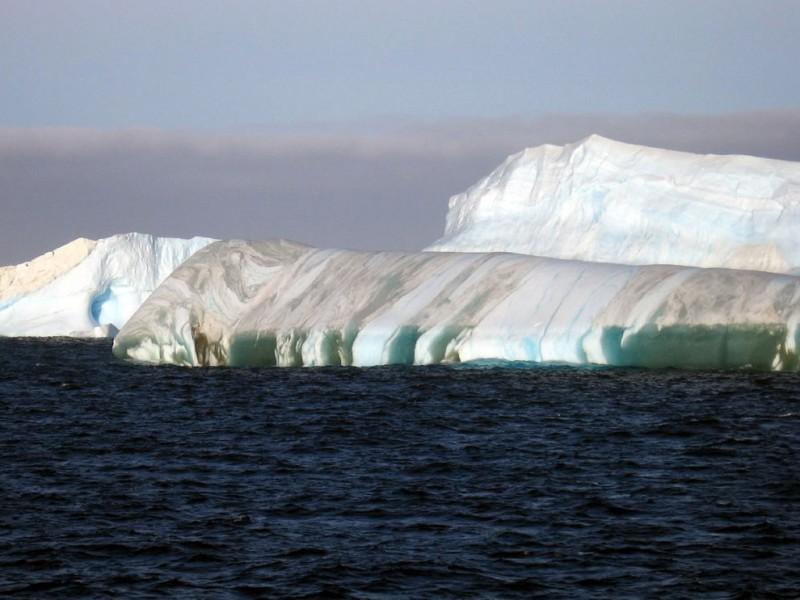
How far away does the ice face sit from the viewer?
1745 inches

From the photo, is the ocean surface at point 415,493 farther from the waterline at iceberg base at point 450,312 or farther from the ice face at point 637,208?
the ice face at point 637,208

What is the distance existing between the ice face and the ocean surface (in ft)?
49.1

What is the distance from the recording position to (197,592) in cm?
1238

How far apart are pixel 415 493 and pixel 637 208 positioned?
3214cm

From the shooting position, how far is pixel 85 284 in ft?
239

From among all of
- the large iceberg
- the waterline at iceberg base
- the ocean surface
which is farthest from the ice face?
the large iceberg

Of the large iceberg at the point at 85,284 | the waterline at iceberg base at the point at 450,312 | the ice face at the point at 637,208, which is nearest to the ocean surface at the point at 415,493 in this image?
the waterline at iceberg base at the point at 450,312

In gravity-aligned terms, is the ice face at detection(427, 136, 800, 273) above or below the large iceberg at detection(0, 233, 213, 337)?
above

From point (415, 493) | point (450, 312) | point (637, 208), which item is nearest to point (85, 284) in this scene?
point (637, 208)

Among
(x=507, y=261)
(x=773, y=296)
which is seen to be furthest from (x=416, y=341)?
A: (x=773, y=296)

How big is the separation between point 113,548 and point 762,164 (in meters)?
35.9

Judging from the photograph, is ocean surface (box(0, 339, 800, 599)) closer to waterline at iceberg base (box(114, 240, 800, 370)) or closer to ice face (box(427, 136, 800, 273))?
waterline at iceberg base (box(114, 240, 800, 370))

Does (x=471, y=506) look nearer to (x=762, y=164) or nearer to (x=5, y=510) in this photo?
(x=5, y=510)

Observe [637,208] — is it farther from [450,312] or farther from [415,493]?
[415,493]
